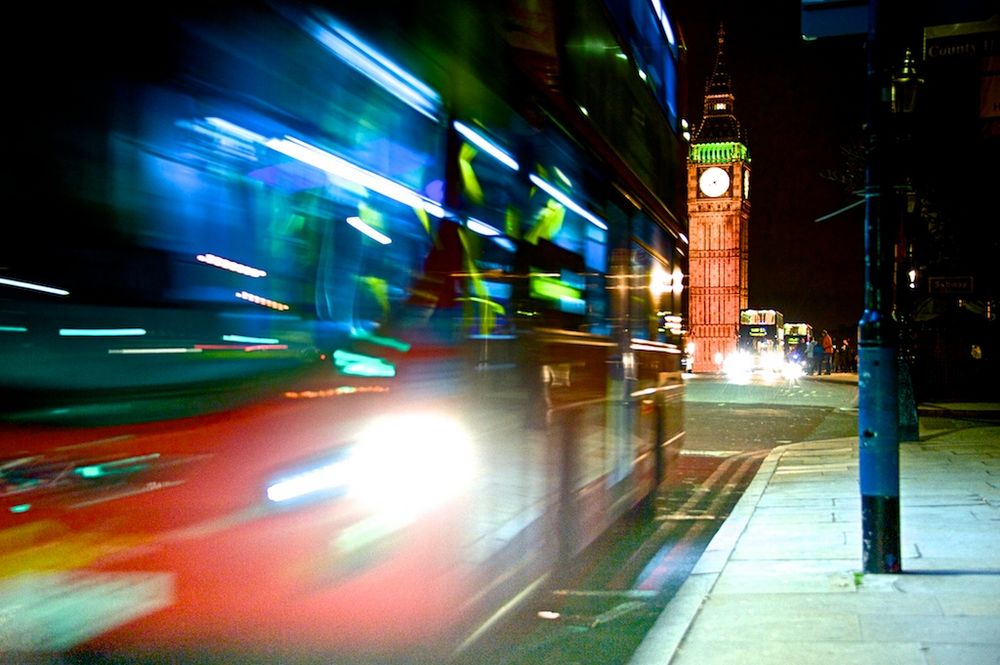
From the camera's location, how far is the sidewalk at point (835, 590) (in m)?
4.21

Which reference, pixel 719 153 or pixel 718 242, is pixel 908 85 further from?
pixel 719 153

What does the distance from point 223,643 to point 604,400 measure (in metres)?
3.77

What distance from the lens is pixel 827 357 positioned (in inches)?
1759

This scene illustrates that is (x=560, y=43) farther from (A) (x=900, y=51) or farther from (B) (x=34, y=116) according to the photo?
(B) (x=34, y=116)

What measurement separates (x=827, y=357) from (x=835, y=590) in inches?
1648

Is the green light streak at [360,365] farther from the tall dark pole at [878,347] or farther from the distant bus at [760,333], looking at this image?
the distant bus at [760,333]

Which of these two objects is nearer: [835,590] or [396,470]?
[396,470]

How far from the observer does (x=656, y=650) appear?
4336 millimetres

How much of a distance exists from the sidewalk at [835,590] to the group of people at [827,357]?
3525cm

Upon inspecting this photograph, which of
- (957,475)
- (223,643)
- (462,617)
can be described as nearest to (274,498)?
(223,643)

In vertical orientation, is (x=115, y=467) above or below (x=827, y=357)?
below

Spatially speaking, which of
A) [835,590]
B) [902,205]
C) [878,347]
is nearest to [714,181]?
[902,205]

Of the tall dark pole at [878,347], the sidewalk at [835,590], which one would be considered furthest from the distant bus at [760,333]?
the tall dark pole at [878,347]

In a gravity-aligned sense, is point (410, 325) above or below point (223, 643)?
above
